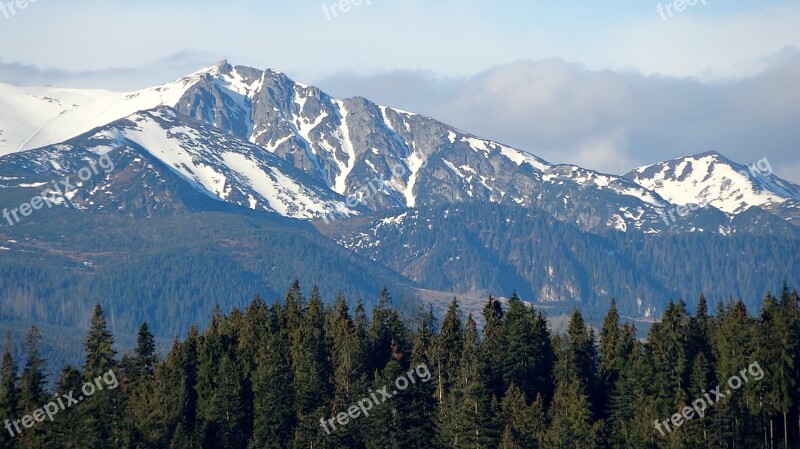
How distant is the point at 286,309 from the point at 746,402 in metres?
70.1

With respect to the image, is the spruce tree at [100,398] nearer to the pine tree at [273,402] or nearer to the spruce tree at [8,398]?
the spruce tree at [8,398]

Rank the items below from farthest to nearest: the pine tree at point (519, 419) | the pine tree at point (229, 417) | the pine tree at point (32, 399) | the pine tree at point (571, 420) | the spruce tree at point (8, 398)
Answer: the pine tree at point (229, 417)
the spruce tree at point (8, 398)
the pine tree at point (32, 399)
the pine tree at point (519, 419)
the pine tree at point (571, 420)

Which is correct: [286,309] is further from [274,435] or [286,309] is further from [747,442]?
[747,442]

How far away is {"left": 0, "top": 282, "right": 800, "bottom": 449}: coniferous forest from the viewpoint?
6029 inches

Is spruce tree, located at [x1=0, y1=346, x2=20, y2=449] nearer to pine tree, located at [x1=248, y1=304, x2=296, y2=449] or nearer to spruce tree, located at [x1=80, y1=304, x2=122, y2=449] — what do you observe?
spruce tree, located at [x1=80, y1=304, x2=122, y2=449]

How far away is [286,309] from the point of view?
7854 inches

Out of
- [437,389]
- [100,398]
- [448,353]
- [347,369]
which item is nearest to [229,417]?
[347,369]

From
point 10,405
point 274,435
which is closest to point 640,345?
point 274,435

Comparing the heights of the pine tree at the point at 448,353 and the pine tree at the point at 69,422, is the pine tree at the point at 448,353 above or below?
above

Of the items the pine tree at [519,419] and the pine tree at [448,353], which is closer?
the pine tree at [519,419]

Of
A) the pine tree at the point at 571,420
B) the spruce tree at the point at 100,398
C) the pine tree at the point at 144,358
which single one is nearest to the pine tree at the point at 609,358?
the pine tree at the point at 571,420

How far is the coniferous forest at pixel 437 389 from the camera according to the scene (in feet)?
502

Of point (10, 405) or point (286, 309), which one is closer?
point (10, 405)

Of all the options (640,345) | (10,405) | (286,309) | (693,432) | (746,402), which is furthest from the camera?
(286,309)
